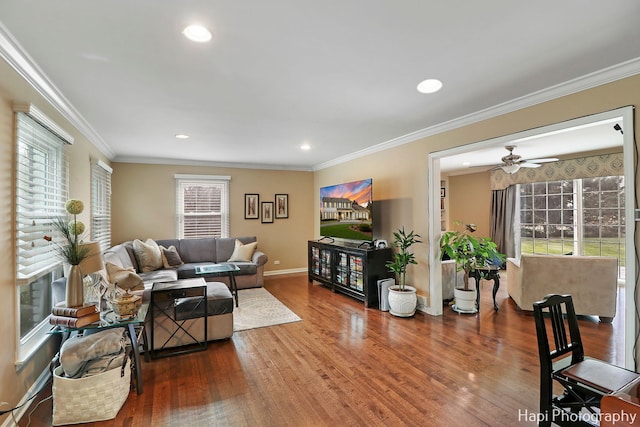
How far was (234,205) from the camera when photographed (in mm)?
6508

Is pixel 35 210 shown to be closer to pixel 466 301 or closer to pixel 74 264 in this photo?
pixel 74 264

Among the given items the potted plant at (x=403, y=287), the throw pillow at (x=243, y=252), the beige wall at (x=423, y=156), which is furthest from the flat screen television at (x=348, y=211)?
the throw pillow at (x=243, y=252)

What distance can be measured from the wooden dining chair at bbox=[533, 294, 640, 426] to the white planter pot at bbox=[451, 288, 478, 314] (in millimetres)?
2297

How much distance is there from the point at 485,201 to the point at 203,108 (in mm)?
6816

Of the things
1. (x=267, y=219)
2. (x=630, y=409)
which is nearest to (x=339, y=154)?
(x=267, y=219)

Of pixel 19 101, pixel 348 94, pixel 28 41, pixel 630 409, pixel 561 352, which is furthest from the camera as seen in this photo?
pixel 348 94

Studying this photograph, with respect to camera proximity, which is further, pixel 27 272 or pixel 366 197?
pixel 366 197

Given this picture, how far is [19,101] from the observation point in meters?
2.05

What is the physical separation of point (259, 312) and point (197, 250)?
232 centimetres

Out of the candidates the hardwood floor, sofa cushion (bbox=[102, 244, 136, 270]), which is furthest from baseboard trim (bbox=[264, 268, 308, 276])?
the hardwood floor

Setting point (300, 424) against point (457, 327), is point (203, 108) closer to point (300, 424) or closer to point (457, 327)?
point (300, 424)

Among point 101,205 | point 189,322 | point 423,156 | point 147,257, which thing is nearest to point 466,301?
point 423,156

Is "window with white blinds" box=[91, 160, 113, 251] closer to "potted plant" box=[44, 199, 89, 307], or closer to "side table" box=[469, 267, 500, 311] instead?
"potted plant" box=[44, 199, 89, 307]

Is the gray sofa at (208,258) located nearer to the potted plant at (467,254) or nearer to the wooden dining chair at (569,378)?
the potted plant at (467,254)
